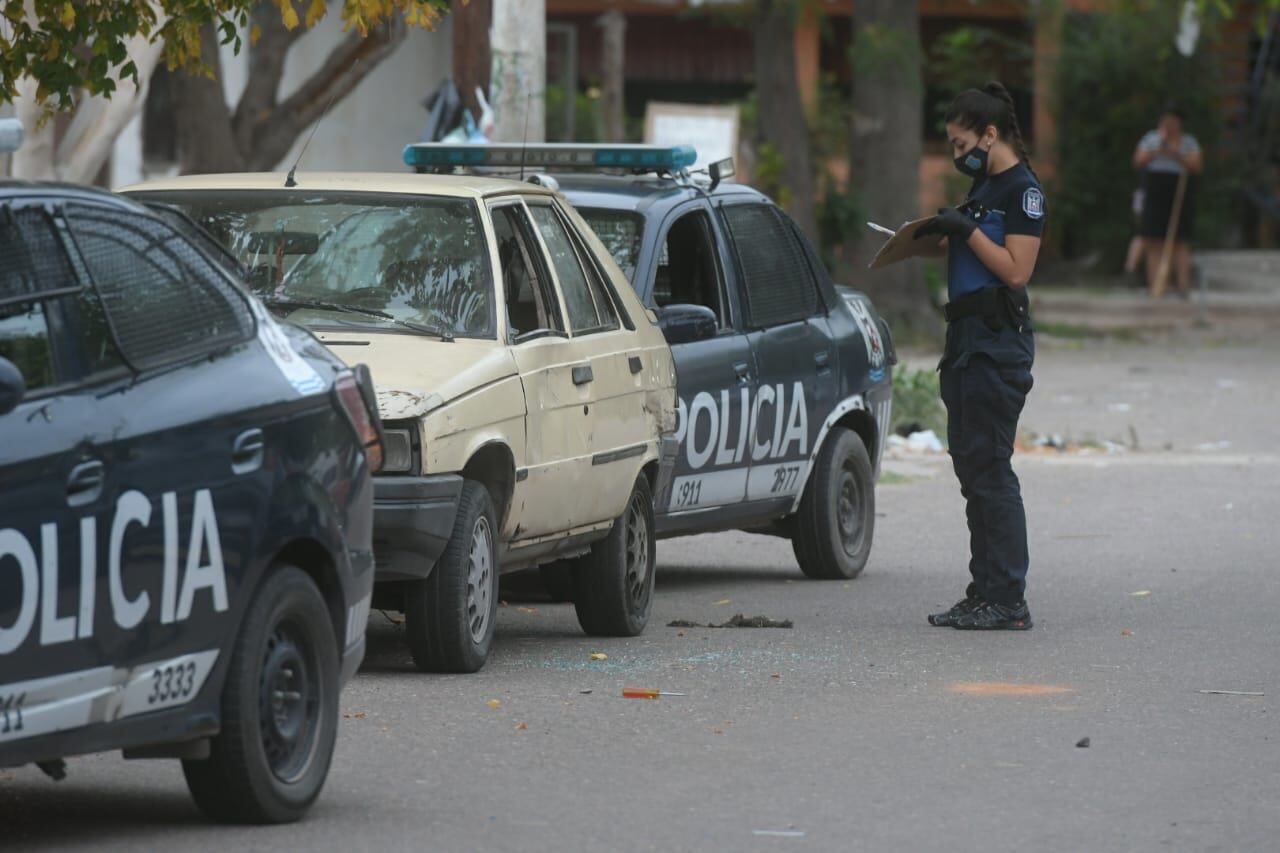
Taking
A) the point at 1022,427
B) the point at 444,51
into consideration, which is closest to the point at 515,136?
the point at 1022,427

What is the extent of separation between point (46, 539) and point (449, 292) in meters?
3.63

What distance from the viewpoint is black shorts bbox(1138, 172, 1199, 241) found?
100 feet

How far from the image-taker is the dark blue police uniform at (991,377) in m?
9.72

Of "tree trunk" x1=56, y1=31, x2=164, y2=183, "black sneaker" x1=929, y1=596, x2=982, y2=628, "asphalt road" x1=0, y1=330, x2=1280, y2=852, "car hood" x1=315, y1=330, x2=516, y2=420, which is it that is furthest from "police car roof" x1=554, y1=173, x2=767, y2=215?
"tree trunk" x1=56, y1=31, x2=164, y2=183

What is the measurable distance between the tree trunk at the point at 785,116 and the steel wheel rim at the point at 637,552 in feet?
49.1

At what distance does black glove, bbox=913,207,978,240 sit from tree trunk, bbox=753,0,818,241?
1475cm

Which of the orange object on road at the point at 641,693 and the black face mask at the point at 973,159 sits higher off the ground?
the black face mask at the point at 973,159

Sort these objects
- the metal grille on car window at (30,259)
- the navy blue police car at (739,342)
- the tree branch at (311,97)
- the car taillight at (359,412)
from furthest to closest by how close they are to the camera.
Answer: the tree branch at (311,97) → the navy blue police car at (739,342) → the car taillight at (359,412) → the metal grille on car window at (30,259)

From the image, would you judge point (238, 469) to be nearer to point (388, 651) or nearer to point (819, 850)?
point (819, 850)

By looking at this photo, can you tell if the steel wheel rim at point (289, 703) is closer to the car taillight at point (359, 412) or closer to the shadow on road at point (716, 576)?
the car taillight at point (359, 412)

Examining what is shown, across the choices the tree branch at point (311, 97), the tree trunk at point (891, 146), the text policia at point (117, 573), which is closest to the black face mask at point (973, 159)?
the text policia at point (117, 573)

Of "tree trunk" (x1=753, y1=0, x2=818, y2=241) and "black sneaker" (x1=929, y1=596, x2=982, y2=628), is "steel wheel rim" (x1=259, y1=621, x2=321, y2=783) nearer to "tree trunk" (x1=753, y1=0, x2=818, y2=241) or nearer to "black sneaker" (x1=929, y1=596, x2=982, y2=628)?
"black sneaker" (x1=929, y1=596, x2=982, y2=628)

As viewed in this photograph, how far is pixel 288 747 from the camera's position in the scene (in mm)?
6039

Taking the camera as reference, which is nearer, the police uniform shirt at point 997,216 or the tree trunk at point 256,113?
the police uniform shirt at point 997,216
